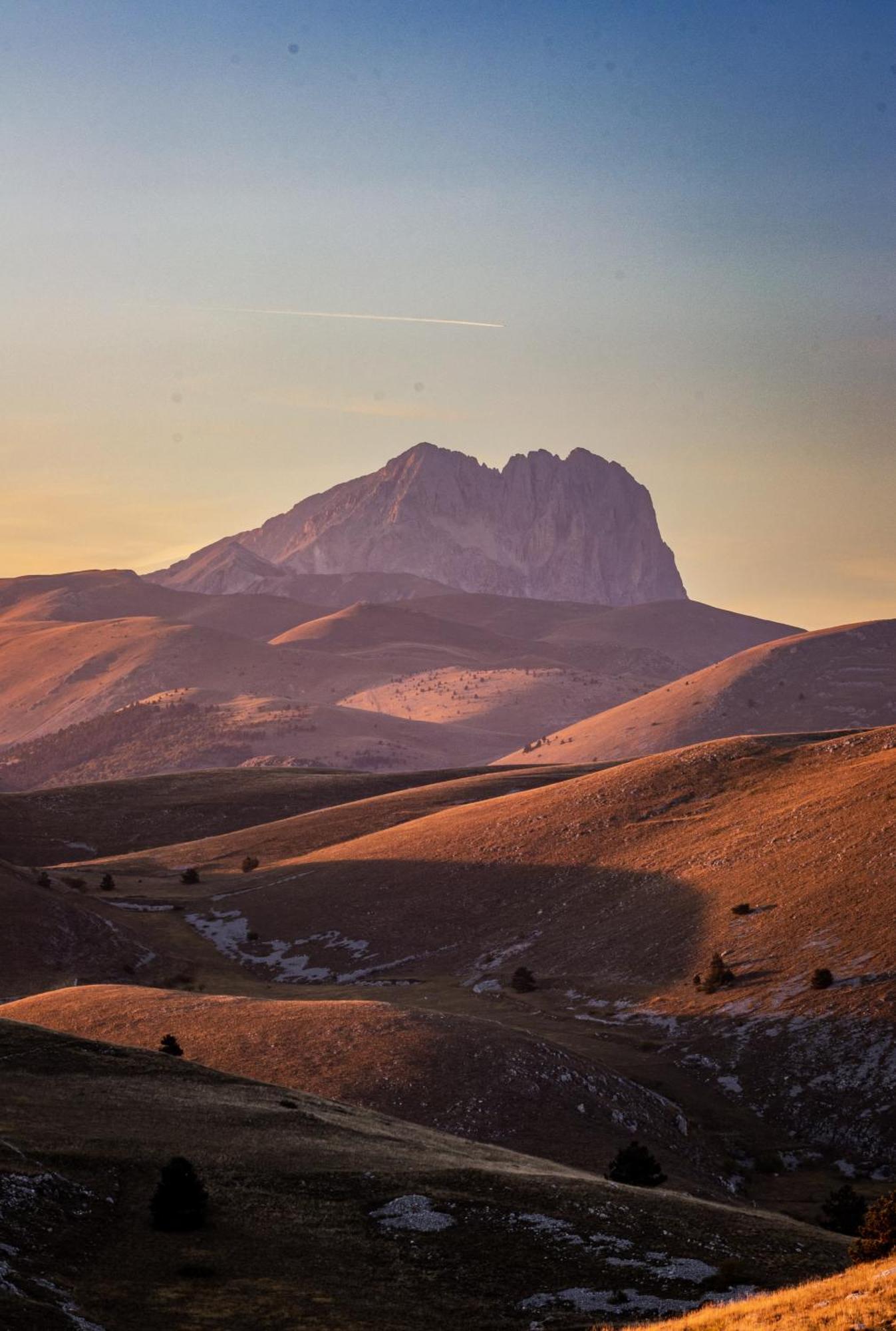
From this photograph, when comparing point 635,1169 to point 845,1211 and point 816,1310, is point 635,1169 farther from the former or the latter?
point 816,1310

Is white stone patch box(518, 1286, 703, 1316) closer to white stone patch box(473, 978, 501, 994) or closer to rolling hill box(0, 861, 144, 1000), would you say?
white stone patch box(473, 978, 501, 994)

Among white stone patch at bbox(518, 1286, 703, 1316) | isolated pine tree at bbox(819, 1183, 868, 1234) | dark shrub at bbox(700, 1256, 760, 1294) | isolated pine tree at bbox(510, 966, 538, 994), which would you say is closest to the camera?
white stone patch at bbox(518, 1286, 703, 1316)

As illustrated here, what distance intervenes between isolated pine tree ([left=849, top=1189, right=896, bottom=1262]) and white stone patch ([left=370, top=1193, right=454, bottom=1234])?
905 centimetres

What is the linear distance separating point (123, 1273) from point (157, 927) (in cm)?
7463

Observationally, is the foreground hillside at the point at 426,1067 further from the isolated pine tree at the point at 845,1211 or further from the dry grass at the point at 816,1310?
the dry grass at the point at 816,1310

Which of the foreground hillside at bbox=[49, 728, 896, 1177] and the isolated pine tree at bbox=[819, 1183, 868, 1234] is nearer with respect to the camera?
the isolated pine tree at bbox=[819, 1183, 868, 1234]

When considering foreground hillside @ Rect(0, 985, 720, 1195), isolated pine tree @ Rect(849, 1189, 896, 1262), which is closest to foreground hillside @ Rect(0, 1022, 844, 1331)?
isolated pine tree @ Rect(849, 1189, 896, 1262)

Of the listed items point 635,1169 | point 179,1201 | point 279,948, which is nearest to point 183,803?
point 279,948

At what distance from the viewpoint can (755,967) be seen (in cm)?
7450

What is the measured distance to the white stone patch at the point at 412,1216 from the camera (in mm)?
28359

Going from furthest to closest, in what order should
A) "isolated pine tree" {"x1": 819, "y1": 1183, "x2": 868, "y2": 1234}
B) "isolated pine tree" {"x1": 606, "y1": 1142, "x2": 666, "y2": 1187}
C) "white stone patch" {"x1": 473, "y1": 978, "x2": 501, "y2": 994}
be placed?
"white stone patch" {"x1": 473, "y1": 978, "x2": 501, "y2": 994}, "isolated pine tree" {"x1": 819, "y1": 1183, "x2": 868, "y2": 1234}, "isolated pine tree" {"x1": 606, "y1": 1142, "x2": 666, "y2": 1187}

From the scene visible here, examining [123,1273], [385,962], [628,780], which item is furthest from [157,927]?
[123,1273]

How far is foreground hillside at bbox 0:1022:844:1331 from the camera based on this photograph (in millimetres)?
24062

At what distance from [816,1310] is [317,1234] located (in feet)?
40.4
